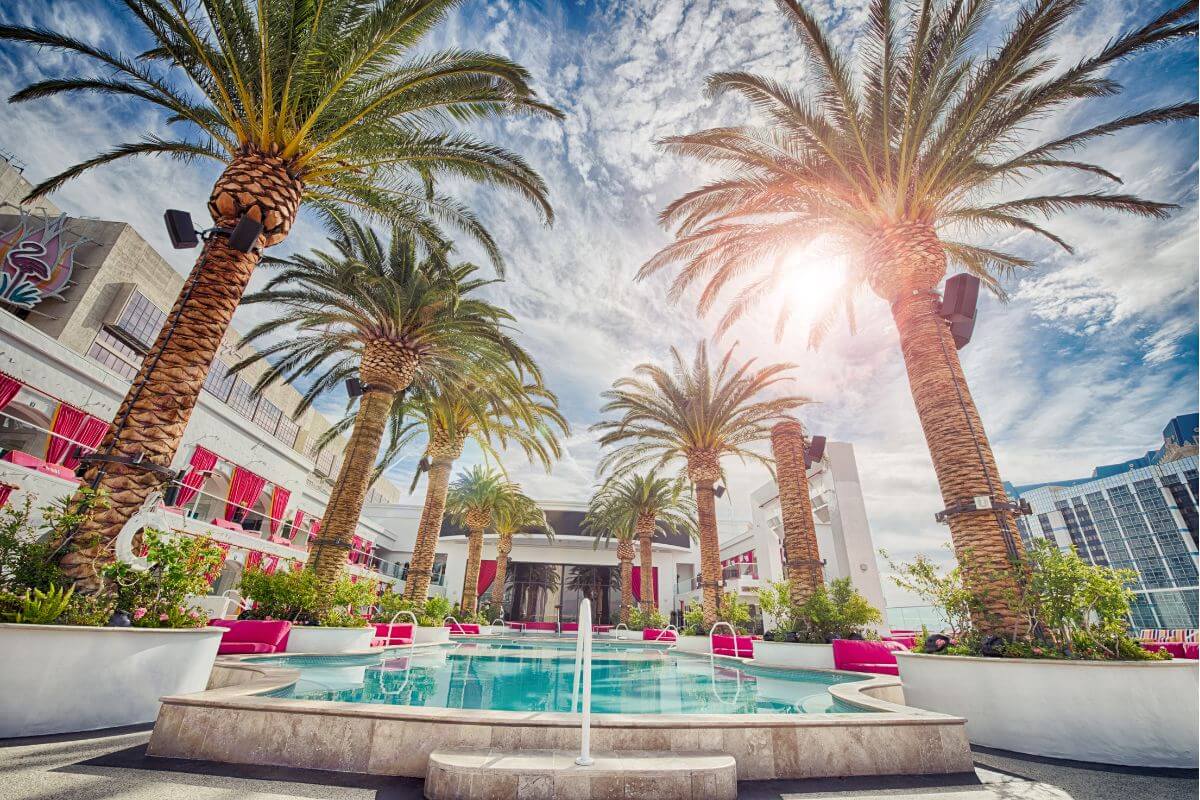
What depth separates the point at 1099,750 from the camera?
436 cm

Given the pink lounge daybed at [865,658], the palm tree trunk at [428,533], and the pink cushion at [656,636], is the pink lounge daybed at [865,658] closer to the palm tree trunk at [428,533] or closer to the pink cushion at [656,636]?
the palm tree trunk at [428,533]

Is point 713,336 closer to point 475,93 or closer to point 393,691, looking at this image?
point 475,93

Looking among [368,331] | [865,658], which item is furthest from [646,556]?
[368,331]

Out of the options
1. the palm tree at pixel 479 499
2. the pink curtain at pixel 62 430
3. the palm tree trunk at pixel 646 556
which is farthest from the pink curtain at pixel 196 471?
the palm tree trunk at pixel 646 556

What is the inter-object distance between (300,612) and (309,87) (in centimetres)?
1009

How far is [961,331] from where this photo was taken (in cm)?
805

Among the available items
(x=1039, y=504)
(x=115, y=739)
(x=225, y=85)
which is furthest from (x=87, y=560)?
(x=1039, y=504)

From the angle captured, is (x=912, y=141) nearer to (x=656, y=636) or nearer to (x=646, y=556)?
(x=656, y=636)

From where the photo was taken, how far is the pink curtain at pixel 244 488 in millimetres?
21391

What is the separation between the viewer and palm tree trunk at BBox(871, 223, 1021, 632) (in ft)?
20.6

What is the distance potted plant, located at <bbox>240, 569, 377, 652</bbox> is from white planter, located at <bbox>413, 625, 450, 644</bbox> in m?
3.79

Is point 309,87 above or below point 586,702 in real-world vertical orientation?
above

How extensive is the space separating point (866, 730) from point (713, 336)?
409 inches

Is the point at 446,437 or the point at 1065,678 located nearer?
the point at 1065,678
